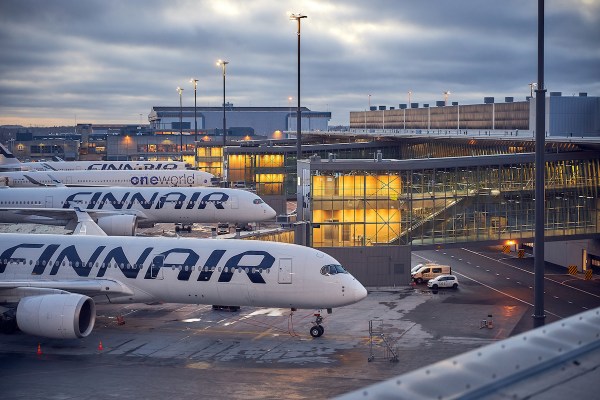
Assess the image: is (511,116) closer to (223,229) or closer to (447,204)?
(223,229)

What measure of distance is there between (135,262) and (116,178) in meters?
63.7

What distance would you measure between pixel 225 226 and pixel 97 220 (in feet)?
66.6

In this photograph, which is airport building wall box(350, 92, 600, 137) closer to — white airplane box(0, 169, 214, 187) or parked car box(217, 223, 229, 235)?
parked car box(217, 223, 229, 235)

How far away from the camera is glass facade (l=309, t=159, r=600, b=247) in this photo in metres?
58.3

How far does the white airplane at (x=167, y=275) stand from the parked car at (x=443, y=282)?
1734 centimetres

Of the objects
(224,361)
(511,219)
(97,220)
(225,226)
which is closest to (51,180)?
(225,226)

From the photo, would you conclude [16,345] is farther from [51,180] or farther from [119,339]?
[51,180]

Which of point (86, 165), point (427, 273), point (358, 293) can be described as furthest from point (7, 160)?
point (358, 293)

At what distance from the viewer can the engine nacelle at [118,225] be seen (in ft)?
221

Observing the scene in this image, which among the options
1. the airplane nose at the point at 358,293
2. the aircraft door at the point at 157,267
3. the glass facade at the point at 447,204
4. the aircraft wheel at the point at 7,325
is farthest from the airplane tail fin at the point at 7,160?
the airplane nose at the point at 358,293

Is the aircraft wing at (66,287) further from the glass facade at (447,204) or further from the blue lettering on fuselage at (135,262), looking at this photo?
the glass facade at (447,204)

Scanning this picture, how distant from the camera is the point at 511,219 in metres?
61.4

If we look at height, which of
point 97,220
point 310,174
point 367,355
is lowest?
point 367,355

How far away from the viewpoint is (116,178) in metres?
101
